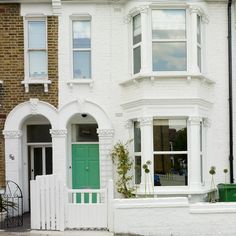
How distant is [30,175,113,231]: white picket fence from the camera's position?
1077 cm

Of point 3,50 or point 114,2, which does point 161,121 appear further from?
point 3,50

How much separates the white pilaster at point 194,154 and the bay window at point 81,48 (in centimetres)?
352

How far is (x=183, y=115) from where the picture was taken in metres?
12.7

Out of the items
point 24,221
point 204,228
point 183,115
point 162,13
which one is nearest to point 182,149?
point 183,115

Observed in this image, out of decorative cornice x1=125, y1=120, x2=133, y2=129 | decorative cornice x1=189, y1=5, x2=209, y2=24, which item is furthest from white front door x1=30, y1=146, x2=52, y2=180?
decorative cornice x1=189, y1=5, x2=209, y2=24

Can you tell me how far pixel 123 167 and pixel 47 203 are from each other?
2860 mm

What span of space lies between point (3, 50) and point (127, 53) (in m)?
3.75

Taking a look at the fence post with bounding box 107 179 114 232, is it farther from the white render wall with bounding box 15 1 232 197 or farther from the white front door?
the white front door

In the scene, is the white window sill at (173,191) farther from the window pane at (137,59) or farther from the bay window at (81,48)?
the bay window at (81,48)

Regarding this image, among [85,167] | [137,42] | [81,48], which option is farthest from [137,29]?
[85,167]

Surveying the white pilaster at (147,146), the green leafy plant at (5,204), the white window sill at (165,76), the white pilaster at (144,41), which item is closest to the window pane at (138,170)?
the white pilaster at (147,146)

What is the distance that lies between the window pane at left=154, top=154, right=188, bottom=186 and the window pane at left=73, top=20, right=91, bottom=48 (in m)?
4.11

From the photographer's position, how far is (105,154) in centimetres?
1331

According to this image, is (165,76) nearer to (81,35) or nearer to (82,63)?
(82,63)
